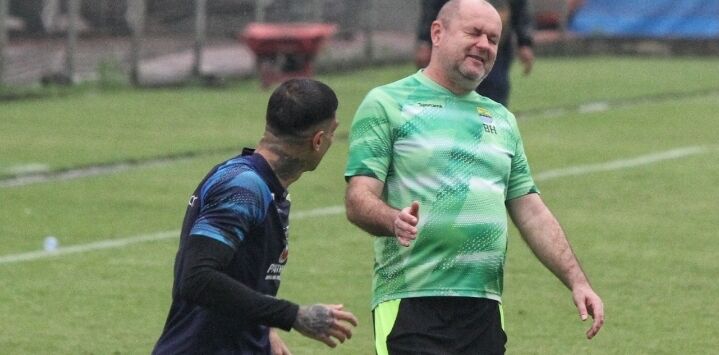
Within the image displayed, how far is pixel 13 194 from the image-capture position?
14.1 metres

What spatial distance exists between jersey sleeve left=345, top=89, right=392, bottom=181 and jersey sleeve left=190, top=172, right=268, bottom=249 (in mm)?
693

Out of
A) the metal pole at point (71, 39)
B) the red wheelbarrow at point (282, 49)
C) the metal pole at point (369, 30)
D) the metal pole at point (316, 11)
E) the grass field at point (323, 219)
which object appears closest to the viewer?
the grass field at point (323, 219)

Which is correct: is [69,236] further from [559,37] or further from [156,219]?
[559,37]

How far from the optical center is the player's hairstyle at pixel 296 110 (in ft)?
18.4

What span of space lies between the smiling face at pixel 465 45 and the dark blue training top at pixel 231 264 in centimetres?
90

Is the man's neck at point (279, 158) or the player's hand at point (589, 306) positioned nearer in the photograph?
the man's neck at point (279, 158)

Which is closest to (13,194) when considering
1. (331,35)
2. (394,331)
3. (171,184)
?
(171,184)

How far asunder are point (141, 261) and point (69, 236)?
1097 millimetres

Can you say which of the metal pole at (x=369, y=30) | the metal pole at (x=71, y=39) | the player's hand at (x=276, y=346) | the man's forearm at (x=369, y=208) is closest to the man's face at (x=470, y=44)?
the man's forearm at (x=369, y=208)

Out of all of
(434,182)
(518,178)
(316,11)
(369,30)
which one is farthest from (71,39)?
(434,182)

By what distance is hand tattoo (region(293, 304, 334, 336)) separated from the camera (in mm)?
5238

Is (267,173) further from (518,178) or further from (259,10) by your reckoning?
(259,10)

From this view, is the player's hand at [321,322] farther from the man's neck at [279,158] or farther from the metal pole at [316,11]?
the metal pole at [316,11]

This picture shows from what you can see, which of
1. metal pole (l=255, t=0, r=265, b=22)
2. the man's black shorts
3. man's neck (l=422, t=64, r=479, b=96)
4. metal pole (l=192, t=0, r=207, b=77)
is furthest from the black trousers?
metal pole (l=255, t=0, r=265, b=22)
